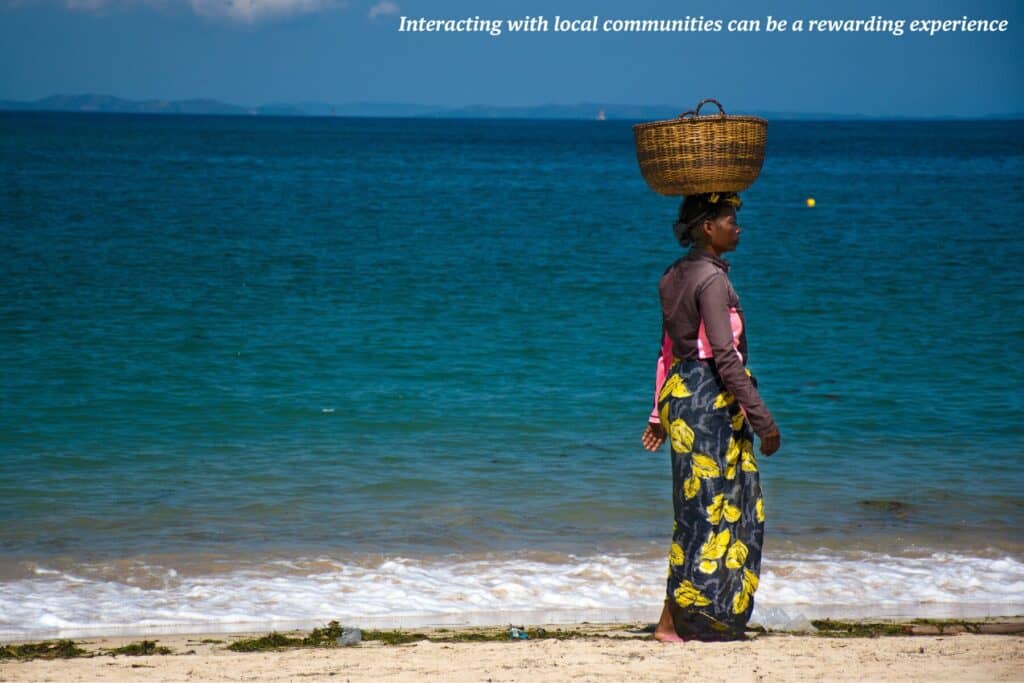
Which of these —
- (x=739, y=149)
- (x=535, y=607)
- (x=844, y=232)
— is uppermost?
(x=844, y=232)

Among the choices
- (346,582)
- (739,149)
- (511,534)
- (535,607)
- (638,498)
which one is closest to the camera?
(739,149)

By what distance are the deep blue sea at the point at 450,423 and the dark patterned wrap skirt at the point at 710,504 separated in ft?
3.78

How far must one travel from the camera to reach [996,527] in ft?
25.4

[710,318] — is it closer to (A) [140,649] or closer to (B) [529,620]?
(B) [529,620]

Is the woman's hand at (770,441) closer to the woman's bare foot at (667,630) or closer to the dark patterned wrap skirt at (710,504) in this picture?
the dark patterned wrap skirt at (710,504)

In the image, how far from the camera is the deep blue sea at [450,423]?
6516 millimetres

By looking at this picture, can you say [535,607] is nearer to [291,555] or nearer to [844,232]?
[291,555]

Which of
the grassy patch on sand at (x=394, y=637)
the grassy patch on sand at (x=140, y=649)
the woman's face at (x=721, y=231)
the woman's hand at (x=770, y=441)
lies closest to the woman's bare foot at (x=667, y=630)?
the grassy patch on sand at (x=394, y=637)

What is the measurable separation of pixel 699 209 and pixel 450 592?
106 inches

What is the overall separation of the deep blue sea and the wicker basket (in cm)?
224

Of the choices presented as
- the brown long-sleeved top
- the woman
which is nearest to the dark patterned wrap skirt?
the woman

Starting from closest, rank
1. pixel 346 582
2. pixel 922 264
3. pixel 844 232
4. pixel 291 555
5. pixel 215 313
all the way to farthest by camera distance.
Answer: pixel 346 582
pixel 291 555
pixel 215 313
pixel 922 264
pixel 844 232

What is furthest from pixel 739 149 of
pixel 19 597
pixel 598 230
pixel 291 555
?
pixel 598 230

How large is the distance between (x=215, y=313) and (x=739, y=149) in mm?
13890
